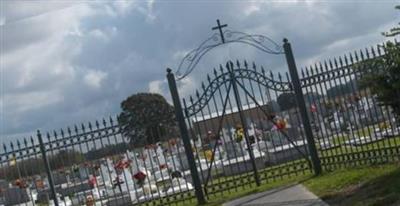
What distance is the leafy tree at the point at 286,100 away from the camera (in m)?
14.0

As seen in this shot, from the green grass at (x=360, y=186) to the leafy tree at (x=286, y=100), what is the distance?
1.90 meters

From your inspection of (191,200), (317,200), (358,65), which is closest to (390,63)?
(358,65)

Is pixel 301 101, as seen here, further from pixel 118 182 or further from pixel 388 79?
pixel 118 182

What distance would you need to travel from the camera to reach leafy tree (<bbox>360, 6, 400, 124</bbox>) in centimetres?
1046

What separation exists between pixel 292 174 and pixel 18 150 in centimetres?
582

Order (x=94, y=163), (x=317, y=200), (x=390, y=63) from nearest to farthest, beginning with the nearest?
(x=317, y=200) → (x=390, y=63) → (x=94, y=163)

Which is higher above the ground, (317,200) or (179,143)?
(179,143)

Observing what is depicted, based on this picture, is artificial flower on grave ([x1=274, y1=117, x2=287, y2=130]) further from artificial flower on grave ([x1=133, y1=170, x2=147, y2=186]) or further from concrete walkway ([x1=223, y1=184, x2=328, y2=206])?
artificial flower on grave ([x1=133, y1=170, x2=147, y2=186])

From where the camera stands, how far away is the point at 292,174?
1434cm

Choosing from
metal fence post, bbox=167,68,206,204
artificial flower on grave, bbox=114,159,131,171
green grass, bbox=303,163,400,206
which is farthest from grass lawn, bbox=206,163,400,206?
artificial flower on grave, bbox=114,159,131,171

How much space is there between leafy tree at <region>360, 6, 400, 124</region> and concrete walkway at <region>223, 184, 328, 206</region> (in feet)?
6.70

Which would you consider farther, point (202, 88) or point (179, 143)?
point (179, 143)

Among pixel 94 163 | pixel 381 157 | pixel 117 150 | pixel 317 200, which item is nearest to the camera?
pixel 317 200

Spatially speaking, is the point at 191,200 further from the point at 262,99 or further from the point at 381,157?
the point at 381,157
